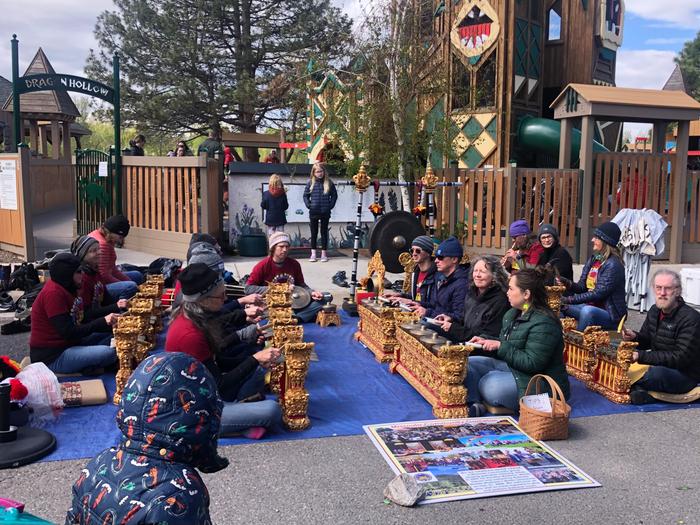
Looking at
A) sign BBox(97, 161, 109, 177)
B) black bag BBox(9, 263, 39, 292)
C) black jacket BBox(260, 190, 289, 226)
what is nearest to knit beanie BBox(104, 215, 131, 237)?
black bag BBox(9, 263, 39, 292)

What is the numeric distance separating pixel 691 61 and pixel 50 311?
2209 inches

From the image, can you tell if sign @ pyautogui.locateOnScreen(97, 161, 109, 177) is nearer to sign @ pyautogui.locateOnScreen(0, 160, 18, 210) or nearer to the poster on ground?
sign @ pyautogui.locateOnScreen(0, 160, 18, 210)

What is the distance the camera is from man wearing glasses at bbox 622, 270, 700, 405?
5191mm

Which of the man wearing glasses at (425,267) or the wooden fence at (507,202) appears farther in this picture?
the wooden fence at (507,202)

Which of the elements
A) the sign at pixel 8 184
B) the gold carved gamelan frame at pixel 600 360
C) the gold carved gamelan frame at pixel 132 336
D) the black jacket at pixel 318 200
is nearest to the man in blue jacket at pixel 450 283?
the gold carved gamelan frame at pixel 600 360

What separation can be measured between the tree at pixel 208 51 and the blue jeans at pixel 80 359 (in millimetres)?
16409

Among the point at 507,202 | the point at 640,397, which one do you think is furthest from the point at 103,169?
the point at 640,397

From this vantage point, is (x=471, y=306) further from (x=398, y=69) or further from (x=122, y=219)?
(x=398, y=69)

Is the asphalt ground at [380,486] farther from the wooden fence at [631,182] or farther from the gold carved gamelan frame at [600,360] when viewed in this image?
the wooden fence at [631,182]

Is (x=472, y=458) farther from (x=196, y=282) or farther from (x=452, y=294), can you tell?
(x=452, y=294)

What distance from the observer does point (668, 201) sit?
1364 centimetres

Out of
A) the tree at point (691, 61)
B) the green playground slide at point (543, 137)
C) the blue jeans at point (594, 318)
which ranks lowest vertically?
the blue jeans at point (594, 318)

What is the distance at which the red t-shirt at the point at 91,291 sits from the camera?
6.21 metres

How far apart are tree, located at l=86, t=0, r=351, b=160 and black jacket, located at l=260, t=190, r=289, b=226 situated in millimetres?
9289
